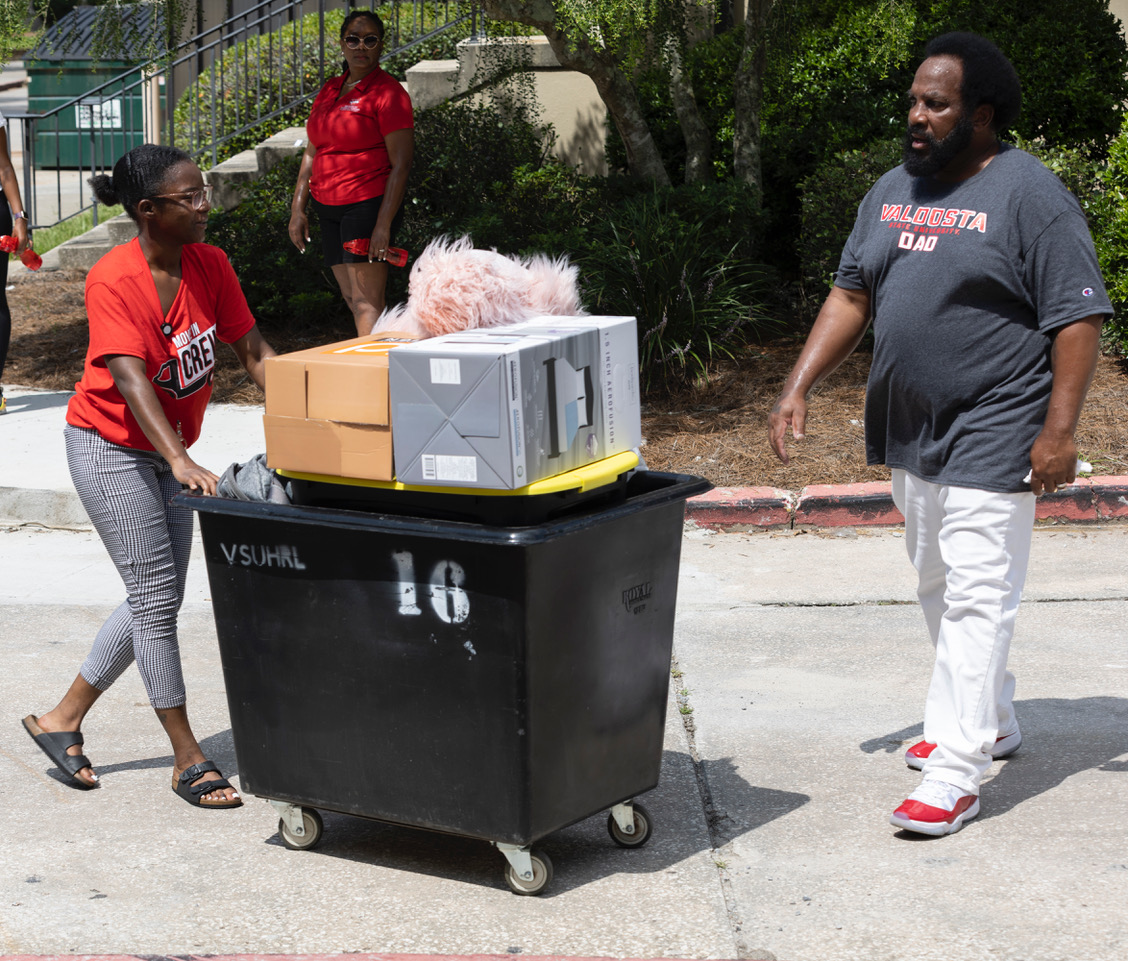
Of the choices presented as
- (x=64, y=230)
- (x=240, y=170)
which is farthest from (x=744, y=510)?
(x=64, y=230)

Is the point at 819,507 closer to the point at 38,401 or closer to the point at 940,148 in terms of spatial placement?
the point at 940,148

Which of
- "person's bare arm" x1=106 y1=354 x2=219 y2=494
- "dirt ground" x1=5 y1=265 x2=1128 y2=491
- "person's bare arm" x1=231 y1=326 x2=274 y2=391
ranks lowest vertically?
"dirt ground" x1=5 y1=265 x2=1128 y2=491

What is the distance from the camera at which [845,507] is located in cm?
676

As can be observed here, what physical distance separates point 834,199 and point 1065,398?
17.9 feet

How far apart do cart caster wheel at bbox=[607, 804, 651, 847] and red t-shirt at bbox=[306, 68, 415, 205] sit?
4463 millimetres

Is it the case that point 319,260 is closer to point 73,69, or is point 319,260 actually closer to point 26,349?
point 26,349

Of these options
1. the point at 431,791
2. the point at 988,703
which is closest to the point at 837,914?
the point at 988,703

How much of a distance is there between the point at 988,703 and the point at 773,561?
2609 millimetres

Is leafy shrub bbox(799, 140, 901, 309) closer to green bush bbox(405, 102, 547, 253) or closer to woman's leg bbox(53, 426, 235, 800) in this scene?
green bush bbox(405, 102, 547, 253)

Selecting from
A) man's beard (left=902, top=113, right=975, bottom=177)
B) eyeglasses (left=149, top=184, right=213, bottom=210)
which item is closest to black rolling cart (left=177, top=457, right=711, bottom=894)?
eyeglasses (left=149, top=184, right=213, bottom=210)

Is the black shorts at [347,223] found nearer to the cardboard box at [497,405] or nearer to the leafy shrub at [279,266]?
the leafy shrub at [279,266]

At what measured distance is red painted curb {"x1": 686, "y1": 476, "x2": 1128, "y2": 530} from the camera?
6691 millimetres

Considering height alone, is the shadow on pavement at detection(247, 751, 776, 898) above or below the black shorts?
below

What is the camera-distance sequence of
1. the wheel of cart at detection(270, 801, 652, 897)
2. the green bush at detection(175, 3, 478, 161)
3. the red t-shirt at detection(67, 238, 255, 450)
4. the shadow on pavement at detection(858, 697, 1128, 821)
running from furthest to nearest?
the green bush at detection(175, 3, 478, 161) < the shadow on pavement at detection(858, 697, 1128, 821) < the red t-shirt at detection(67, 238, 255, 450) < the wheel of cart at detection(270, 801, 652, 897)
